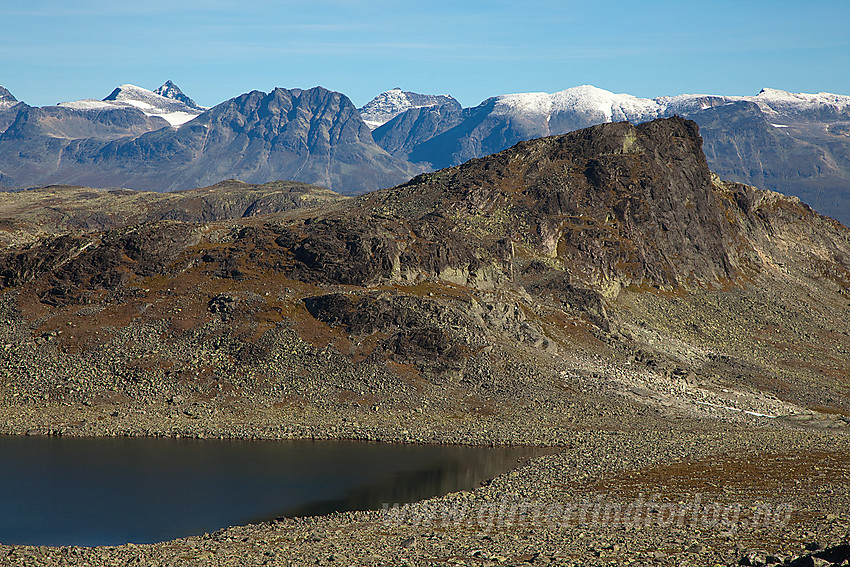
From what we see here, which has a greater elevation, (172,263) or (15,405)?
(172,263)

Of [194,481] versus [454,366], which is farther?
[454,366]

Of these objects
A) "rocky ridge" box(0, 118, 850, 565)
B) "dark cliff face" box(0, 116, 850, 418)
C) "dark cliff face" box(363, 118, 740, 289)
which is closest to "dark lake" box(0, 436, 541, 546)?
"rocky ridge" box(0, 118, 850, 565)

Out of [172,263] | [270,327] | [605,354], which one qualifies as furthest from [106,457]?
[605,354]

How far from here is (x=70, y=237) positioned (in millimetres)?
137125

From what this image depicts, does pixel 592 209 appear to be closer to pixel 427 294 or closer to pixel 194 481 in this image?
pixel 427 294

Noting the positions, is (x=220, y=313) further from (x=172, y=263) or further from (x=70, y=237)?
(x=70, y=237)

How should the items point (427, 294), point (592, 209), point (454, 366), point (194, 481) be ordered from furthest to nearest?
point (592, 209) < point (427, 294) < point (454, 366) < point (194, 481)

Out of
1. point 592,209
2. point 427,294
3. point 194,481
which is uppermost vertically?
point 592,209

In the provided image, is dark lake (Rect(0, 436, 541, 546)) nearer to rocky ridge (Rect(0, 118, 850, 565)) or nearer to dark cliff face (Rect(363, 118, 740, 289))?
rocky ridge (Rect(0, 118, 850, 565))

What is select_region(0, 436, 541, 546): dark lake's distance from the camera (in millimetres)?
69938

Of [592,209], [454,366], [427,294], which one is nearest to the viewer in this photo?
[454,366]

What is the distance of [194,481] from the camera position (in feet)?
272

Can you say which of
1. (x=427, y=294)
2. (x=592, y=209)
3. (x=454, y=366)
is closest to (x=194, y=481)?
(x=454, y=366)

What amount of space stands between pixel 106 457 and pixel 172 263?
48.8 metres
